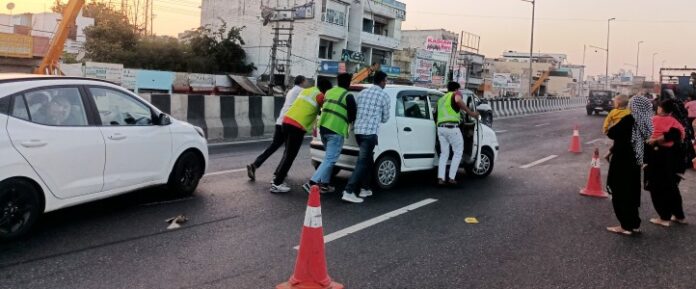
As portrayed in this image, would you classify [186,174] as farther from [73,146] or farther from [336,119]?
[336,119]

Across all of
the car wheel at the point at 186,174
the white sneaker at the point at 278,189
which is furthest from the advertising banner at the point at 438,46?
the car wheel at the point at 186,174

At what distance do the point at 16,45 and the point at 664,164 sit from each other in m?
32.9

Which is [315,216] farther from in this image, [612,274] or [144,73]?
[144,73]

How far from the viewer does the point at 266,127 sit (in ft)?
50.4

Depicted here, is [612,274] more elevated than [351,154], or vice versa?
[351,154]

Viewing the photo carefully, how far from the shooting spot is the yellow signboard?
98.8 ft

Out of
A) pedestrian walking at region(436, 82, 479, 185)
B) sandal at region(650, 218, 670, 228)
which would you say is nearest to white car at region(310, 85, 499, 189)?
pedestrian walking at region(436, 82, 479, 185)

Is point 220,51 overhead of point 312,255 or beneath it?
overhead

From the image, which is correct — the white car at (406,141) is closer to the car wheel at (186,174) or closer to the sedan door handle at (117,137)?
the car wheel at (186,174)

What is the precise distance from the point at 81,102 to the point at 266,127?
9.68 meters

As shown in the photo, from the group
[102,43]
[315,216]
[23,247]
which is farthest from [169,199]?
[102,43]

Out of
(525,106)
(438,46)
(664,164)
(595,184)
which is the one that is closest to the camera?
(664,164)

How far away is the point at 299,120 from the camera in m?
7.52

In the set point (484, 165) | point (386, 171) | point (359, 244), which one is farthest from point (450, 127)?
point (359, 244)
